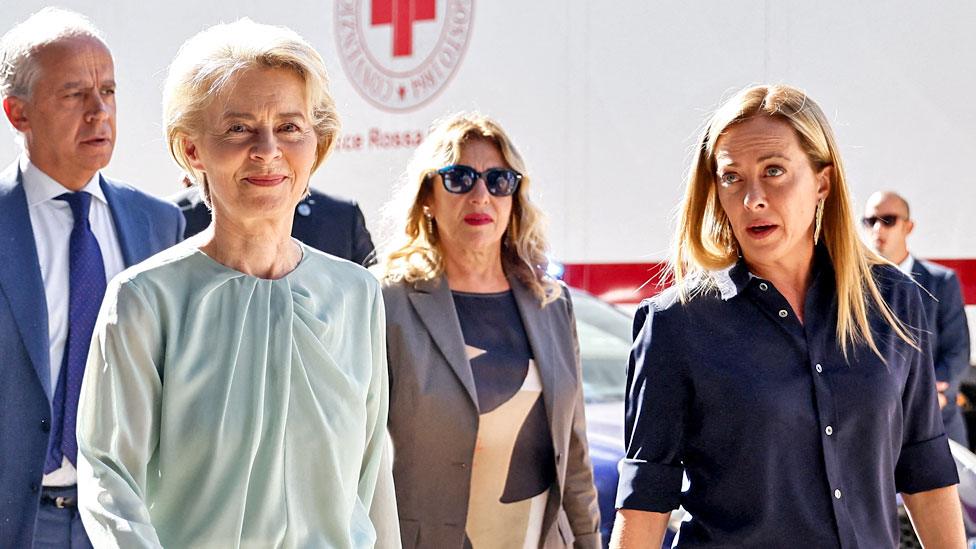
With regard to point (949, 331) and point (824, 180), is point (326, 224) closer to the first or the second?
point (824, 180)

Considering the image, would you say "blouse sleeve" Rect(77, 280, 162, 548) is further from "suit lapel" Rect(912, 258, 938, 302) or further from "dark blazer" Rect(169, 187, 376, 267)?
"suit lapel" Rect(912, 258, 938, 302)

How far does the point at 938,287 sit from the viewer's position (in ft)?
23.0

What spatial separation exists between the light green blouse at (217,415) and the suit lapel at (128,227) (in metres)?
1.21

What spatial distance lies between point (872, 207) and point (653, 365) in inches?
176

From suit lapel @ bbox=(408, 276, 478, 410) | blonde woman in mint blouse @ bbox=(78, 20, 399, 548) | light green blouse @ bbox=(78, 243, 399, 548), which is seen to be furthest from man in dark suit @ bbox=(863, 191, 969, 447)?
light green blouse @ bbox=(78, 243, 399, 548)

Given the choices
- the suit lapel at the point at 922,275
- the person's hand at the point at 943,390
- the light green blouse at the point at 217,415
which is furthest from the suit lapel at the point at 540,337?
the person's hand at the point at 943,390

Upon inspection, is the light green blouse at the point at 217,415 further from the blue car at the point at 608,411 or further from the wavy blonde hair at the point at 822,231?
the blue car at the point at 608,411

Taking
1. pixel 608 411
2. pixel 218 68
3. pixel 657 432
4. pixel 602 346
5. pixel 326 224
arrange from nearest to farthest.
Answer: pixel 218 68 → pixel 657 432 → pixel 326 224 → pixel 608 411 → pixel 602 346

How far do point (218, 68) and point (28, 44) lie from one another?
4.81ft

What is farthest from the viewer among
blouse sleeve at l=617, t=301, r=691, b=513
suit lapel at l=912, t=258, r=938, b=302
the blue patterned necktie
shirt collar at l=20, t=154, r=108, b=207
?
suit lapel at l=912, t=258, r=938, b=302

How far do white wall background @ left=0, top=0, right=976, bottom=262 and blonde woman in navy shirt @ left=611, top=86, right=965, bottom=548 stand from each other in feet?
13.7

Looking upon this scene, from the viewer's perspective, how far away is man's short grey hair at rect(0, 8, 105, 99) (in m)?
3.80

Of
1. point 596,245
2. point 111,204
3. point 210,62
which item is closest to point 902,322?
point 210,62

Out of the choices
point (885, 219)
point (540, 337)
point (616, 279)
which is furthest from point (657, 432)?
point (616, 279)
